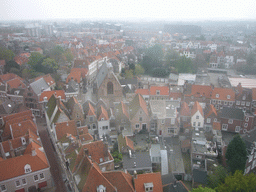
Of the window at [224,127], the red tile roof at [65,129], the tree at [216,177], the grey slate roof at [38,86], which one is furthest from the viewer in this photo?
the grey slate roof at [38,86]

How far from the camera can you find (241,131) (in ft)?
133

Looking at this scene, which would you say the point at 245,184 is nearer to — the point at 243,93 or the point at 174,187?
the point at 174,187

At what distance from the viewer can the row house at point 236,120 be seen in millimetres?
39453

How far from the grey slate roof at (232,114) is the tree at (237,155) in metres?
11.9

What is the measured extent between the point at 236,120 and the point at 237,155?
1307 cm

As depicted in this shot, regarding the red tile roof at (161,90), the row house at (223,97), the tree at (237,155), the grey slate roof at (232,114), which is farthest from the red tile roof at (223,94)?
the tree at (237,155)

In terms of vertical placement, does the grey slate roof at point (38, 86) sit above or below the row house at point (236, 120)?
above

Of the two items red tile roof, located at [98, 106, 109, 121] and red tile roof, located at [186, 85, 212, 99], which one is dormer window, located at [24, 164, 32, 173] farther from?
red tile roof, located at [186, 85, 212, 99]

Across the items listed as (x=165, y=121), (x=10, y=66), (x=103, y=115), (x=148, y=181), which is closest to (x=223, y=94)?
(x=165, y=121)

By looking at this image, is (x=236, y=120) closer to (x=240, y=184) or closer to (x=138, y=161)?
(x=240, y=184)

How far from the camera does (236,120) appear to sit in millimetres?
40031

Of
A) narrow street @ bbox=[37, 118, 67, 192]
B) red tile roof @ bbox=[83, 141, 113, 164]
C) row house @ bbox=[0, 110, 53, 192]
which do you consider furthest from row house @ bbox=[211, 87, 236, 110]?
row house @ bbox=[0, 110, 53, 192]

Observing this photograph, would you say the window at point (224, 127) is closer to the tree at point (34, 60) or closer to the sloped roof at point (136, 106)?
the sloped roof at point (136, 106)

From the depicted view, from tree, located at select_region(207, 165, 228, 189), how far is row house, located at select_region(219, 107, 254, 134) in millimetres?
15159
